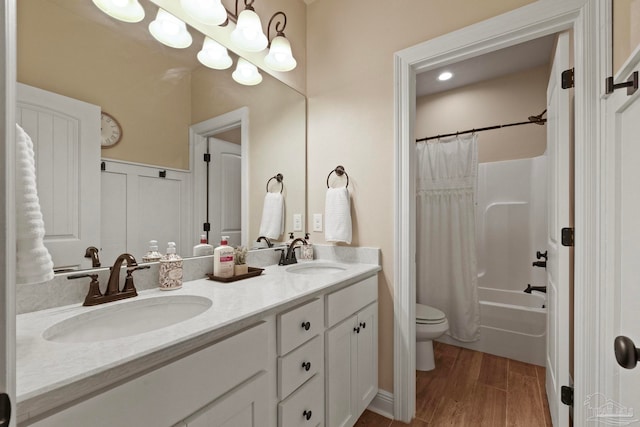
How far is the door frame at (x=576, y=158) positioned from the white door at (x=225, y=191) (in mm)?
916

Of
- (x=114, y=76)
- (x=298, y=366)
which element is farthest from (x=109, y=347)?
(x=114, y=76)

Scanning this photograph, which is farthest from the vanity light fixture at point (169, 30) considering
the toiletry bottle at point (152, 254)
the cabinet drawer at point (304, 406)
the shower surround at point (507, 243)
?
the shower surround at point (507, 243)

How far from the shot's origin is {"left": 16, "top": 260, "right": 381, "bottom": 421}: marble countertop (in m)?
0.53

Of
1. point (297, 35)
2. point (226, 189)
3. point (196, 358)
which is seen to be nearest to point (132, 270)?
point (196, 358)

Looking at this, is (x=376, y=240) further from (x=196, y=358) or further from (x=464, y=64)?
(x=464, y=64)

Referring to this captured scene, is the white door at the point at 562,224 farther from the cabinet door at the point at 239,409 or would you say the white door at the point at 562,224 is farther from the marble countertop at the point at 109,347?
the cabinet door at the point at 239,409

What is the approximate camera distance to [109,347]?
2.15ft

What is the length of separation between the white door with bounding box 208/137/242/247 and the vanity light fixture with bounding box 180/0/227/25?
54 centimetres

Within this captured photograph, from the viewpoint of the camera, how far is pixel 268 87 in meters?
1.84

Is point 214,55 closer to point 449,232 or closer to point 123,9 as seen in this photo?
point 123,9

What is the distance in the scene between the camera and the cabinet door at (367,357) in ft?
4.96

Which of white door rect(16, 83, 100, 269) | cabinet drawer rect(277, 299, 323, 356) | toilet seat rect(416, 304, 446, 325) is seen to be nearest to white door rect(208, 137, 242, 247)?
white door rect(16, 83, 100, 269)

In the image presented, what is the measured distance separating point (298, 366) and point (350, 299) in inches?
17.3

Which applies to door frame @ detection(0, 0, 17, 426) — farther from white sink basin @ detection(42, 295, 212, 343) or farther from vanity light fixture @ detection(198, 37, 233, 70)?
vanity light fixture @ detection(198, 37, 233, 70)
